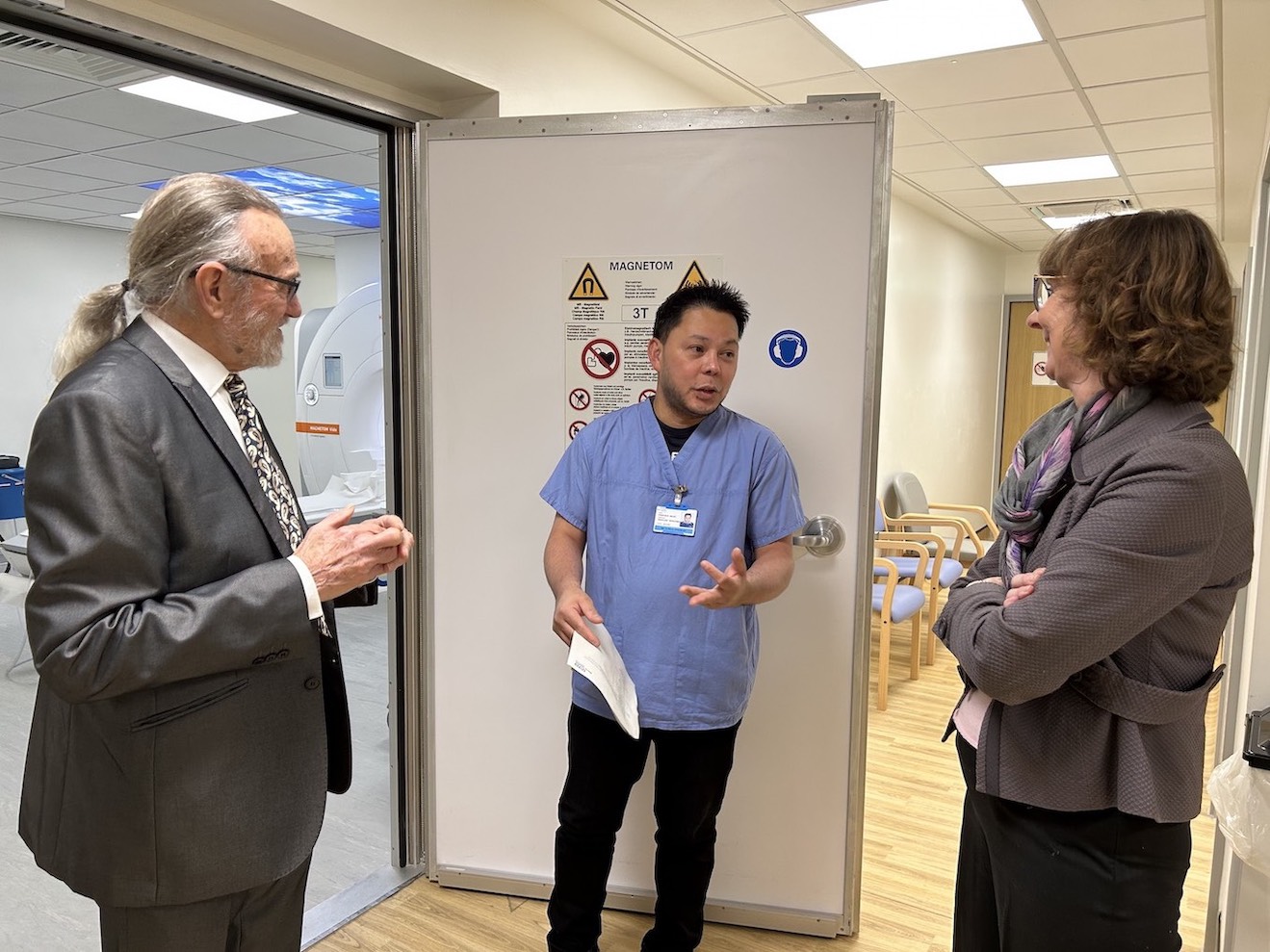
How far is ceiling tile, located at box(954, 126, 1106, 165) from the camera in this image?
4.16m

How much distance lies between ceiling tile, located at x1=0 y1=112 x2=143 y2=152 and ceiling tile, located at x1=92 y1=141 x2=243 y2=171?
0.39 ft

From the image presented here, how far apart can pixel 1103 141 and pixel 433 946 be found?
428 centimetres

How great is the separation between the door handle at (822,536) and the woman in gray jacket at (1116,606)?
83cm

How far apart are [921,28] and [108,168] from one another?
324cm

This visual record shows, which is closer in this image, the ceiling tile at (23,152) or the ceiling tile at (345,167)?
the ceiling tile at (23,152)

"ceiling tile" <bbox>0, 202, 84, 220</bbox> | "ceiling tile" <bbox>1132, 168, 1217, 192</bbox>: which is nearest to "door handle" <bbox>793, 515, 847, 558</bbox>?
"ceiling tile" <bbox>0, 202, 84, 220</bbox>

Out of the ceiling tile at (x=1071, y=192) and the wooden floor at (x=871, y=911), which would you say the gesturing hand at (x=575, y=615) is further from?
the ceiling tile at (x=1071, y=192)

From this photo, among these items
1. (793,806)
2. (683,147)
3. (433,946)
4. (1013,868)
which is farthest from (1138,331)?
(433,946)

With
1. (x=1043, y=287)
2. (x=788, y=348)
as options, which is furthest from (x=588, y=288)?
(x=1043, y=287)

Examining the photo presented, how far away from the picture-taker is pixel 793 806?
219 centimetres

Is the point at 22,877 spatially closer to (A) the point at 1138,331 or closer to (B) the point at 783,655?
(B) the point at 783,655

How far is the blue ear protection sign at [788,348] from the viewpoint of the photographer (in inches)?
80.6

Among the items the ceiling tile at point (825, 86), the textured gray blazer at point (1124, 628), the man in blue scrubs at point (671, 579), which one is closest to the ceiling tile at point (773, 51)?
the ceiling tile at point (825, 86)

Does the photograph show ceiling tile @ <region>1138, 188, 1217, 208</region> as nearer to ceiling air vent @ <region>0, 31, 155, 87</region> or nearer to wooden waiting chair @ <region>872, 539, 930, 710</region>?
wooden waiting chair @ <region>872, 539, 930, 710</region>
